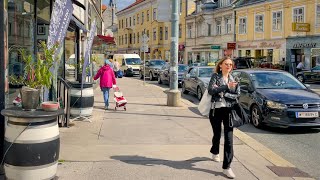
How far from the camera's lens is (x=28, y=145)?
4.58 meters

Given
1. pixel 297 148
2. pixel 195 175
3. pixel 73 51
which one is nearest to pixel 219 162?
pixel 195 175

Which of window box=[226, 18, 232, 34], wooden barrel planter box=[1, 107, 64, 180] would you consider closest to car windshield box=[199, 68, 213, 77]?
wooden barrel planter box=[1, 107, 64, 180]

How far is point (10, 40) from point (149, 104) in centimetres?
780

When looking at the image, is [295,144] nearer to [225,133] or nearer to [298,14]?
[225,133]

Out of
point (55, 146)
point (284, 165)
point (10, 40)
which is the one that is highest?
point (10, 40)

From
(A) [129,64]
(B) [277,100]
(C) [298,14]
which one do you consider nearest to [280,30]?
(C) [298,14]

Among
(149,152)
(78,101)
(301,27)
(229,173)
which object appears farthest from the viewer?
(301,27)

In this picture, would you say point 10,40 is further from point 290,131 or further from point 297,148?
point 290,131

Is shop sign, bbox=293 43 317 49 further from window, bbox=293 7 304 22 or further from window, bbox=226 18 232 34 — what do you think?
window, bbox=226 18 232 34

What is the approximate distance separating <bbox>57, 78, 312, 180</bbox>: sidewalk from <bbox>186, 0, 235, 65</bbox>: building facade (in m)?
35.0

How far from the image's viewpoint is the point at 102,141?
7758 mm

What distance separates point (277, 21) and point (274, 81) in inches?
1148

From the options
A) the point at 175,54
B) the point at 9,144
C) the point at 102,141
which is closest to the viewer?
the point at 9,144

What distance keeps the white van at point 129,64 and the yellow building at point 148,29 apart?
1593cm
